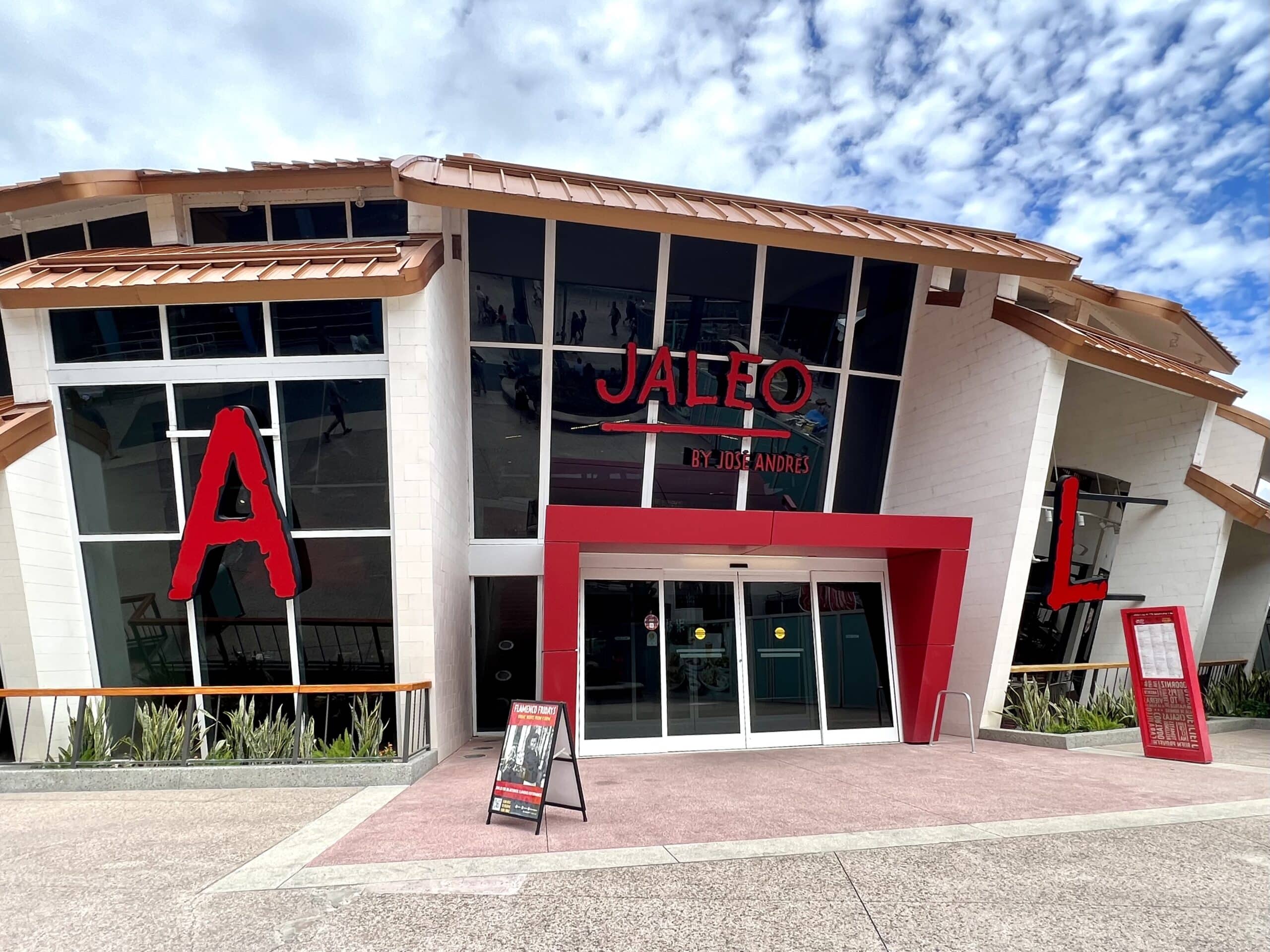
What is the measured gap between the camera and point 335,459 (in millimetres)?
9406

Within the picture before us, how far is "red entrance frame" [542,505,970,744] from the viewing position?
9547mm

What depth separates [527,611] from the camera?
1230 centimetres

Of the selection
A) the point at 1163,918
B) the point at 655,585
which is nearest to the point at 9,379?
the point at 655,585

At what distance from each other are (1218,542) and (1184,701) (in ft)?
19.5

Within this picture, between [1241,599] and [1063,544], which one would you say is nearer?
[1063,544]

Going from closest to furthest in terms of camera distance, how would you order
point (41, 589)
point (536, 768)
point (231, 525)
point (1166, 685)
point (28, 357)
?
1. point (536, 768)
2. point (41, 589)
3. point (231, 525)
4. point (28, 357)
5. point (1166, 685)

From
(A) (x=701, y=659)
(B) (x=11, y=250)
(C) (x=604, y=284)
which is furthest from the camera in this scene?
(B) (x=11, y=250)

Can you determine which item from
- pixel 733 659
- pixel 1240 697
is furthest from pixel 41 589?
pixel 1240 697

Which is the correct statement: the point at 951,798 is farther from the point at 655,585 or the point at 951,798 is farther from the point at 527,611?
the point at 527,611

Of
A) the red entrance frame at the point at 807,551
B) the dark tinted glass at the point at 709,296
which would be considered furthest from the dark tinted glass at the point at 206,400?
the dark tinted glass at the point at 709,296

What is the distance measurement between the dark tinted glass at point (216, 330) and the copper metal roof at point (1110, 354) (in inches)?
456

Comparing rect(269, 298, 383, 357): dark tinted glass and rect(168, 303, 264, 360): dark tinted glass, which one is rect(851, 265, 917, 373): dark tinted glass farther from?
rect(168, 303, 264, 360): dark tinted glass

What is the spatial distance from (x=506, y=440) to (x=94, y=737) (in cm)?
671

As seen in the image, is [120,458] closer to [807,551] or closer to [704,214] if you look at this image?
[704,214]
